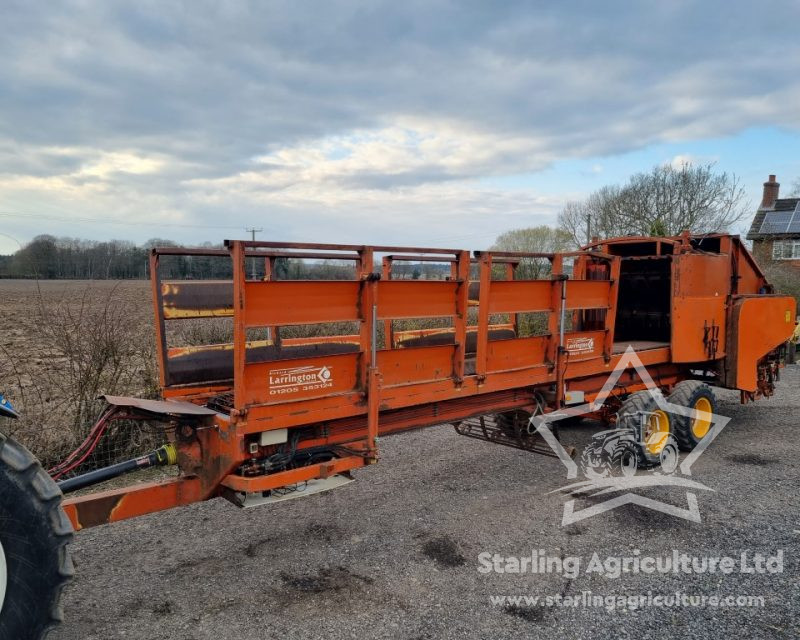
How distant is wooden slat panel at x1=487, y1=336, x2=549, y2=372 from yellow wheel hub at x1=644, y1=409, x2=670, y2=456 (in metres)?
1.74

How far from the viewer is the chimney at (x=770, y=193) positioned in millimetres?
38125

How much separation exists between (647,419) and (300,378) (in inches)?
153

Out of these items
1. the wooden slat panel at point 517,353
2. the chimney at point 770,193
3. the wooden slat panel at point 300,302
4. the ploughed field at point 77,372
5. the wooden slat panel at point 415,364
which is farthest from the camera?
the chimney at point 770,193

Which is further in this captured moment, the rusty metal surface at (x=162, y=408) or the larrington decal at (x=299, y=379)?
the larrington decal at (x=299, y=379)

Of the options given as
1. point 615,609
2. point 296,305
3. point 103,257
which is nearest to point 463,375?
point 296,305

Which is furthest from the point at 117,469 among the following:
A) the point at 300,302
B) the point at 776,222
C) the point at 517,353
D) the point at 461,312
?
the point at 776,222

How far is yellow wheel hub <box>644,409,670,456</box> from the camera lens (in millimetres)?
5871

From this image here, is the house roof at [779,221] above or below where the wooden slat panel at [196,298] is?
above

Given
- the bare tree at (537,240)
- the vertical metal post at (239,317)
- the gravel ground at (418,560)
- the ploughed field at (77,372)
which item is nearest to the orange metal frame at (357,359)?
the vertical metal post at (239,317)

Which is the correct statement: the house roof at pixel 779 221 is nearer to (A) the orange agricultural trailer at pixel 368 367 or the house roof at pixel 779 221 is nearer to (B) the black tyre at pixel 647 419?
(A) the orange agricultural trailer at pixel 368 367

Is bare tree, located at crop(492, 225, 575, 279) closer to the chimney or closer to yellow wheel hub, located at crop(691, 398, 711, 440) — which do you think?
the chimney

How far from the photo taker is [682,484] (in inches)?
216

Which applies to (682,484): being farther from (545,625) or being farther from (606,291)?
(545,625)

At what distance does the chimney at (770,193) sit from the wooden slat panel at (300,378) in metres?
43.0
